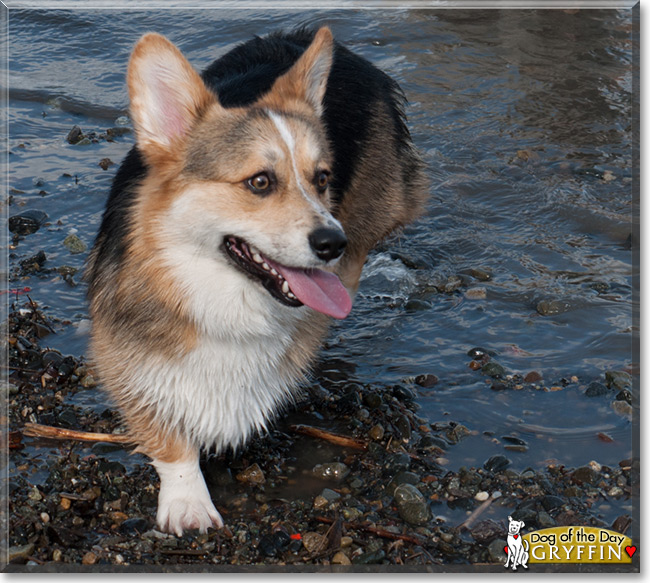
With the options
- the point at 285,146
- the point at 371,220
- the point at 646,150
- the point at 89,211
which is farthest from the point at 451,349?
the point at 89,211

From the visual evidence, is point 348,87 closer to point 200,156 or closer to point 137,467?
point 200,156

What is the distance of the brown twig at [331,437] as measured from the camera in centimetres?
340

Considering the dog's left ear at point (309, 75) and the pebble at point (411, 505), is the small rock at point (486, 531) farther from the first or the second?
the dog's left ear at point (309, 75)

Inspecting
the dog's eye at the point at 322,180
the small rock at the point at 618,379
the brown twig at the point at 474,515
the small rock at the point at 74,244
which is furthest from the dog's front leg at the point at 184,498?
the small rock at the point at 74,244

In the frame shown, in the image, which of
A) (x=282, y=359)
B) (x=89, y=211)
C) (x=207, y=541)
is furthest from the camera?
(x=89, y=211)

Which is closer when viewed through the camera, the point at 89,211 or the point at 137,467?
the point at 137,467

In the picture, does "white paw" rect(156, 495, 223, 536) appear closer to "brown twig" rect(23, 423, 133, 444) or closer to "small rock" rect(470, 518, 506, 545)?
"brown twig" rect(23, 423, 133, 444)

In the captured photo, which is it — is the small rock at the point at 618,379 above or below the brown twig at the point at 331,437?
above

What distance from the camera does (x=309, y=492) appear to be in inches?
124

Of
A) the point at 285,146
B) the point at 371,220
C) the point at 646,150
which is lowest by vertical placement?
the point at 371,220

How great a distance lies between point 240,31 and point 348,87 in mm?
4399

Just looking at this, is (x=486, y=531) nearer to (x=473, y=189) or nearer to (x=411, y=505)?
(x=411, y=505)

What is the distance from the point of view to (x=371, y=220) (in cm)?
450

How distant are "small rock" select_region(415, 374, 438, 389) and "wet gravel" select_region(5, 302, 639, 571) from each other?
0.06 meters
